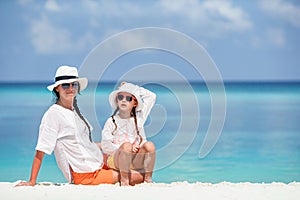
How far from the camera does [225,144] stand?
25.8 ft

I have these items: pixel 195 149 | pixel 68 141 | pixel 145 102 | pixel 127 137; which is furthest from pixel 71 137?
pixel 195 149

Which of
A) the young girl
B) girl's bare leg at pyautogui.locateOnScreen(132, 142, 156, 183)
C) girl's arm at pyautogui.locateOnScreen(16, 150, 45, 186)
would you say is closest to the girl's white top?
the young girl

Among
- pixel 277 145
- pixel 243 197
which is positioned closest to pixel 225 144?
pixel 277 145

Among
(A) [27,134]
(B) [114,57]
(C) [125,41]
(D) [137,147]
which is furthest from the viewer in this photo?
(A) [27,134]

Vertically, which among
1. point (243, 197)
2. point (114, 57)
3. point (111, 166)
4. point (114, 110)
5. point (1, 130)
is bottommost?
point (243, 197)

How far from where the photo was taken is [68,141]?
3648 mm

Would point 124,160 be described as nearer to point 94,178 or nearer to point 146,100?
point 94,178

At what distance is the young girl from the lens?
3.64 metres

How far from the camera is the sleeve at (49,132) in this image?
140 inches

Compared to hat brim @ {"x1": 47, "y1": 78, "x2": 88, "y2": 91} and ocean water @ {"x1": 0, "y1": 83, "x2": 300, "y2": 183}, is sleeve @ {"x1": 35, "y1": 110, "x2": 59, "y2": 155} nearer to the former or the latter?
hat brim @ {"x1": 47, "y1": 78, "x2": 88, "y2": 91}

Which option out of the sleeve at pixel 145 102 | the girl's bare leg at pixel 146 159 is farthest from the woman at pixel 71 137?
the sleeve at pixel 145 102

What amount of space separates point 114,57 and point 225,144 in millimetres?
3984

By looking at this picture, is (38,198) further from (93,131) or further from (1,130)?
(1,130)

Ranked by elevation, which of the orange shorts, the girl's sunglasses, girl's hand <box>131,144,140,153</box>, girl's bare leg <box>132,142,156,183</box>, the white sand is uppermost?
the girl's sunglasses
